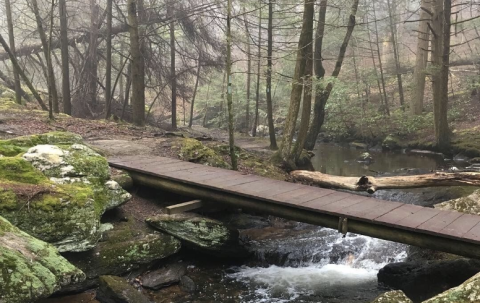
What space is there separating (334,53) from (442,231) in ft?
79.8

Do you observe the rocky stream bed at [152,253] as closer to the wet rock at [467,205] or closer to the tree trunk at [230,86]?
the wet rock at [467,205]

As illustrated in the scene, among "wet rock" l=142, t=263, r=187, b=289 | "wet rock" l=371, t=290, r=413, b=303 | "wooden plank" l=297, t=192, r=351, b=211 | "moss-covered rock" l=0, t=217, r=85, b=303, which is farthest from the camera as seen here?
"wooden plank" l=297, t=192, r=351, b=211

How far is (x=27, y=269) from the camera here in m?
3.71

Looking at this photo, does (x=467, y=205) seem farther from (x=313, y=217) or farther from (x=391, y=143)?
(x=391, y=143)

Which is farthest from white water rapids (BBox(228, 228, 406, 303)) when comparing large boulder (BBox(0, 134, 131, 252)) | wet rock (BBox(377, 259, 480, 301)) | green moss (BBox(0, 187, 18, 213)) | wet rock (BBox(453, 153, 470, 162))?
wet rock (BBox(453, 153, 470, 162))

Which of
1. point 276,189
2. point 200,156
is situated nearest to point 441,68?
point 200,156

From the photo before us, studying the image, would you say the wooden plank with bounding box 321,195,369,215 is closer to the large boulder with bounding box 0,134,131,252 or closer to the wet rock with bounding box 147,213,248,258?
the wet rock with bounding box 147,213,248,258

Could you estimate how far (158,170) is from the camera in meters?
7.81

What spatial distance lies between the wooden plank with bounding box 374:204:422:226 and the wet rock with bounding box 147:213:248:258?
2.60 metres

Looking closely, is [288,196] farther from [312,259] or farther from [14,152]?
[14,152]

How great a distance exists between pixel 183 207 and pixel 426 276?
3969mm

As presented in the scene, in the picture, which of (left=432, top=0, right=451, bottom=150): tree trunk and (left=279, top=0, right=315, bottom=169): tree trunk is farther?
(left=432, top=0, right=451, bottom=150): tree trunk

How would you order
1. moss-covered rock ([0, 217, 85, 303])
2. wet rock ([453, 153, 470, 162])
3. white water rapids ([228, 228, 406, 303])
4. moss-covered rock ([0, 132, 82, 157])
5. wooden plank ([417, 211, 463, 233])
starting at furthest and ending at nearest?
1. wet rock ([453, 153, 470, 162])
2. moss-covered rock ([0, 132, 82, 157])
3. white water rapids ([228, 228, 406, 303])
4. wooden plank ([417, 211, 463, 233])
5. moss-covered rock ([0, 217, 85, 303])

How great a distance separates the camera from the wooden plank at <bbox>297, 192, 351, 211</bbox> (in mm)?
6039
